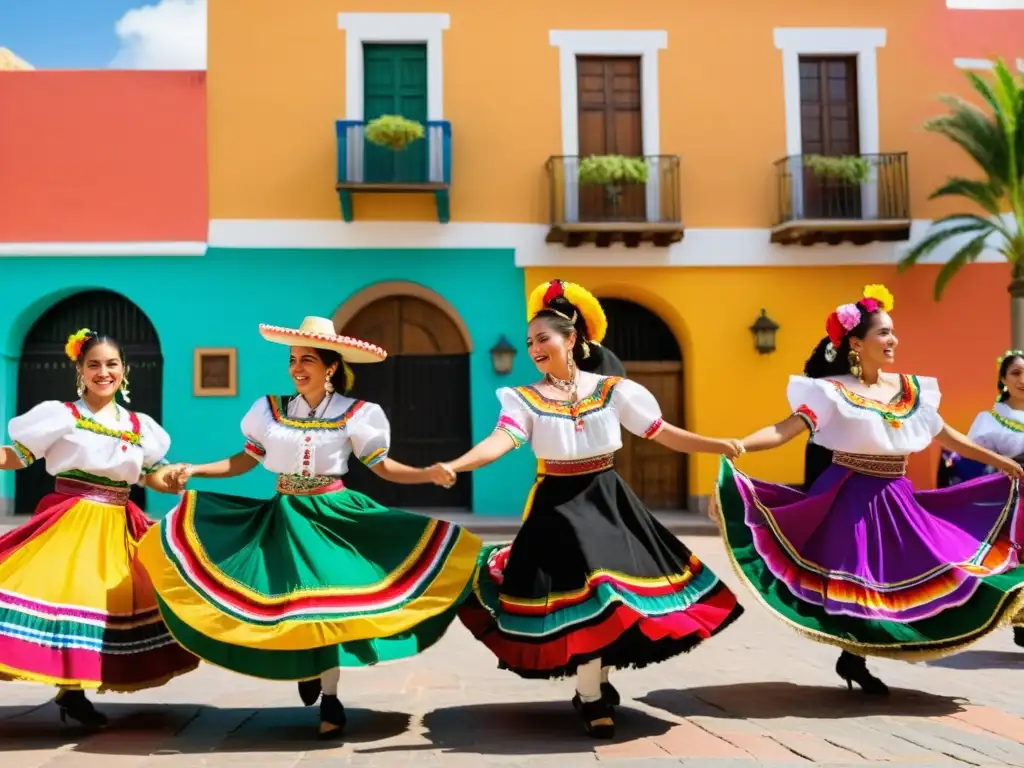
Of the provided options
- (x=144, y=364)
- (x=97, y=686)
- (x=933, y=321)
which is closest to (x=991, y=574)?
(x=97, y=686)

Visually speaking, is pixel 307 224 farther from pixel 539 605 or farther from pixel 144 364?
pixel 539 605

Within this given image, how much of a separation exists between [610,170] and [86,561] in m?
10.6

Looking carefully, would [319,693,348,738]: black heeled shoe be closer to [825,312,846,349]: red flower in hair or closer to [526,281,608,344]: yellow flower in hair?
[526,281,608,344]: yellow flower in hair

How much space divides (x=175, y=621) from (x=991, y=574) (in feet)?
11.5

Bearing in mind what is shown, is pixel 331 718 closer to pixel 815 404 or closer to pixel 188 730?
pixel 188 730

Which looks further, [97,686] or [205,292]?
[205,292]

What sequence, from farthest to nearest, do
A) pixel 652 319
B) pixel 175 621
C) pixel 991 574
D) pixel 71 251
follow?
pixel 652 319, pixel 71 251, pixel 991 574, pixel 175 621

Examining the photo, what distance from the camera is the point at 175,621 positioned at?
12.5 feet

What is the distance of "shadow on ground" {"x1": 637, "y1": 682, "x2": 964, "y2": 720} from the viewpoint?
414 centimetres

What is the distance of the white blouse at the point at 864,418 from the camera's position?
4.51 metres

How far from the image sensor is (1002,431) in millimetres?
5746

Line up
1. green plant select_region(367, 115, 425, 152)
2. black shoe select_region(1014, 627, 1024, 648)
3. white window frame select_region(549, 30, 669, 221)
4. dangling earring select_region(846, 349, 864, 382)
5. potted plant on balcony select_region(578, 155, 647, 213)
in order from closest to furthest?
dangling earring select_region(846, 349, 864, 382) → black shoe select_region(1014, 627, 1024, 648) → green plant select_region(367, 115, 425, 152) → potted plant on balcony select_region(578, 155, 647, 213) → white window frame select_region(549, 30, 669, 221)

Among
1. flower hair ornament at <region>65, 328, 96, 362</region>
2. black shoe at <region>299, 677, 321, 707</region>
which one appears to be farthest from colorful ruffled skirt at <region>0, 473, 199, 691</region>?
flower hair ornament at <region>65, 328, 96, 362</region>

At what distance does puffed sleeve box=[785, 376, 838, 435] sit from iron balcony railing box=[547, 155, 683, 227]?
9217 millimetres
